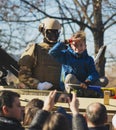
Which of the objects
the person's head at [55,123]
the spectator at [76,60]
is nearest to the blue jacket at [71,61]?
the spectator at [76,60]

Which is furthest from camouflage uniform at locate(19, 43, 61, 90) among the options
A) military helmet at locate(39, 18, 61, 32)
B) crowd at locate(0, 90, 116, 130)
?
crowd at locate(0, 90, 116, 130)

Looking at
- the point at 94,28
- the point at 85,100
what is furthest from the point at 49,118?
the point at 94,28

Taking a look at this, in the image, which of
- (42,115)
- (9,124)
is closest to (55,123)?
(42,115)

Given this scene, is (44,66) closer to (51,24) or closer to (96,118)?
(51,24)

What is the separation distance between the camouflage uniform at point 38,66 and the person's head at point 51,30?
0.31 feet

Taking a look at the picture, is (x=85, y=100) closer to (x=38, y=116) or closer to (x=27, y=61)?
(x=27, y=61)

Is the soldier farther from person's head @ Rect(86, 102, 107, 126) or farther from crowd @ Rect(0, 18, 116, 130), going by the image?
person's head @ Rect(86, 102, 107, 126)

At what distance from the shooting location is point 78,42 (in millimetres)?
7543

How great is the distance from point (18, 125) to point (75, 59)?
2.45 meters

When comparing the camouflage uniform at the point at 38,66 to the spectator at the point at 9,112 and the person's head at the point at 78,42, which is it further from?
the spectator at the point at 9,112

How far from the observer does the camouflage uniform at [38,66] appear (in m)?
7.95

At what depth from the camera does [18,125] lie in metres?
5.39

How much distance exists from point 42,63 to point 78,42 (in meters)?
0.72

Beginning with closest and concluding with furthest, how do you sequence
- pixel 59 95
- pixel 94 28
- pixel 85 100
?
pixel 59 95, pixel 85 100, pixel 94 28
